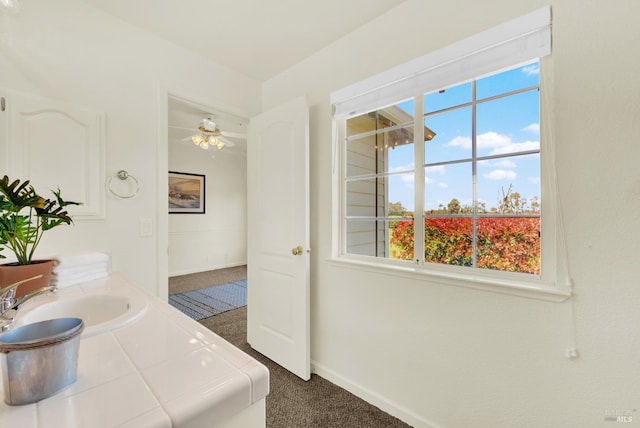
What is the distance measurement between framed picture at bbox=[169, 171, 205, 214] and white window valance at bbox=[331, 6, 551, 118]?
3993mm

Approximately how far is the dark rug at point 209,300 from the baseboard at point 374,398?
5.58ft

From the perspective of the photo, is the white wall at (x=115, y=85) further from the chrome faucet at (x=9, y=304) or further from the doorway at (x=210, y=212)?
the doorway at (x=210, y=212)

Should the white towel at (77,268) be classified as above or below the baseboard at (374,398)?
above

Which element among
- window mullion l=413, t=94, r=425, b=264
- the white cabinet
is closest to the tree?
window mullion l=413, t=94, r=425, b=264

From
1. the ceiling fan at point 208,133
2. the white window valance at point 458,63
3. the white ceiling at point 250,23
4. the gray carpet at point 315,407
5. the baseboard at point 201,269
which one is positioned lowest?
the gray carpet at point 315,407

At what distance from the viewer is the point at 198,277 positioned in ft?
15.7

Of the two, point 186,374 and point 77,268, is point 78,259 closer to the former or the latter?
point 77,268

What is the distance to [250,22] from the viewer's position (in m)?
1.74

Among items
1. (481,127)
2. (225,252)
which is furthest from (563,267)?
(225,252)

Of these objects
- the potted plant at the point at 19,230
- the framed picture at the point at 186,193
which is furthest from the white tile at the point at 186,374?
the framed picture at the point at 186,193

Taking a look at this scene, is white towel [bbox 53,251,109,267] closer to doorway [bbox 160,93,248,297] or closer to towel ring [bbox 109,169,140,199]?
towel ring [bbox 109,169,140,199]

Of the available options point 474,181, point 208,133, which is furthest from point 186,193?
point 474,181

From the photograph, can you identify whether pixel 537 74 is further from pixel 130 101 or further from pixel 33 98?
pixel 33 98

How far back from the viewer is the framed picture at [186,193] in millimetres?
4742
